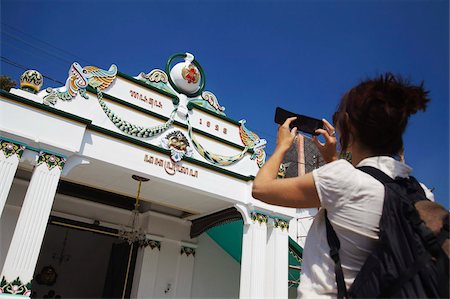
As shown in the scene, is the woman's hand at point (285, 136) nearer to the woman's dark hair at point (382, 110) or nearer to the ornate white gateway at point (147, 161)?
the woman's dark hair at point (382, 110)

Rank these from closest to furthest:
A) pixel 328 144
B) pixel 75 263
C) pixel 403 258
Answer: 1. pixel 403 258
2. pixel 328 144
3. pixel 75 263

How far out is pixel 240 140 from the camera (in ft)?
28.5

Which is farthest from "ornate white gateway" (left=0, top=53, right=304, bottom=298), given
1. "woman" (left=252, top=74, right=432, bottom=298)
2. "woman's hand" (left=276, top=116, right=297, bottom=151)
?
"woman" (left=252, top=74, right=432, bottom=298)

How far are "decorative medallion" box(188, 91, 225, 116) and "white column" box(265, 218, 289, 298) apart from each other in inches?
112

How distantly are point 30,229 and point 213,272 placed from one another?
232 inches

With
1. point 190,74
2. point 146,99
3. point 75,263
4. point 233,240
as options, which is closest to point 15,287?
point 146,99

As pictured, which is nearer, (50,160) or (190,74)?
(50,160)

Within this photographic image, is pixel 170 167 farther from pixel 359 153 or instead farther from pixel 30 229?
pixel 359 153

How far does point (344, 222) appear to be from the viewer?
4.05ft

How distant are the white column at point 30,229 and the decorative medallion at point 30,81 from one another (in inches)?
47.9

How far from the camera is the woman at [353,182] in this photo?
122 centimetres

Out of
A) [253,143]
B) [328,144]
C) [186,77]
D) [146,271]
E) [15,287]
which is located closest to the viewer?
[328,144]

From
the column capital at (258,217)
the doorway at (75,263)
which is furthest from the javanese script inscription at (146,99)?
the doorway at (75,263)

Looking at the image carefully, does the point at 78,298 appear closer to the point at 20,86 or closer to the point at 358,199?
the point at 20,86
